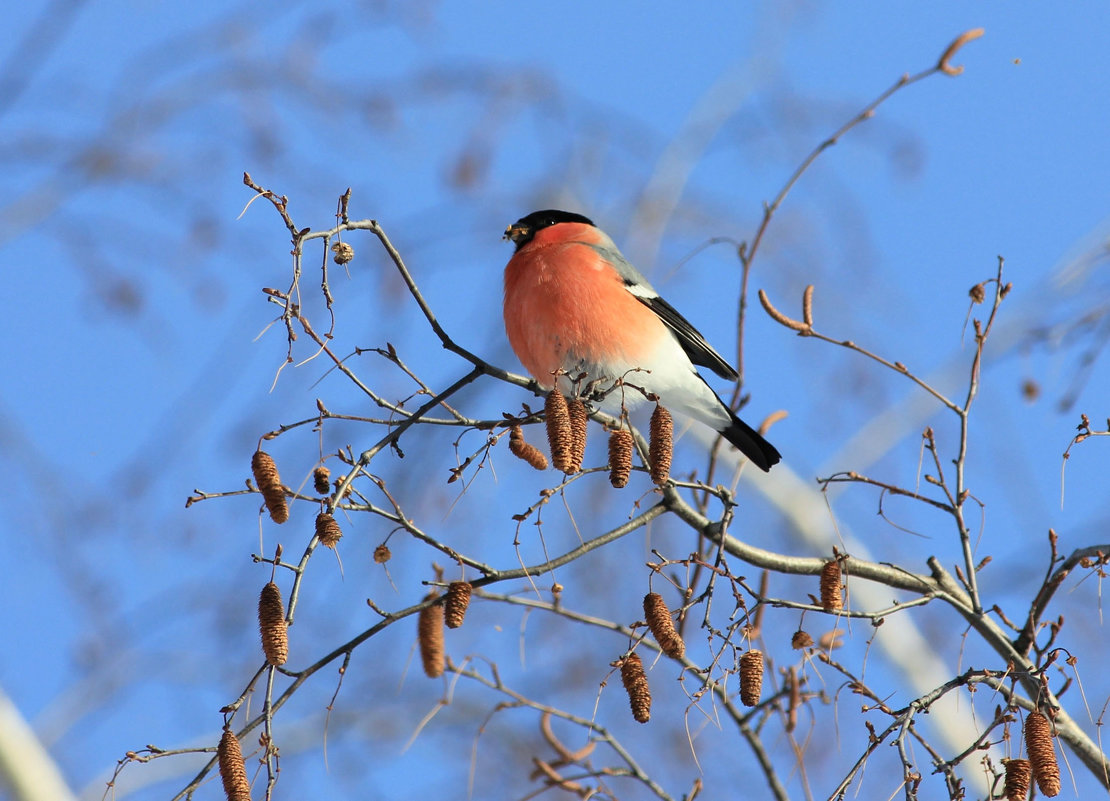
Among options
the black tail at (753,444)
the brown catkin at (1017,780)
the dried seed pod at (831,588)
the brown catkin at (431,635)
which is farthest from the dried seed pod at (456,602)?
the black tail at (753,444)

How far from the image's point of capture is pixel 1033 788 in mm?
1489

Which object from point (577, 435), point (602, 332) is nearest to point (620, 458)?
point (577, 435)

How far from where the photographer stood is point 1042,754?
141 cm

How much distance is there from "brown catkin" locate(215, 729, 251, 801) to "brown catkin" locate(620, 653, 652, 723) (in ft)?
1.68

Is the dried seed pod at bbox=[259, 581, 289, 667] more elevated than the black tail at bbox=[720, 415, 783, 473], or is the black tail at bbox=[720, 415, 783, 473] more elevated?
the black tail at bbox=[720, 415, 783, 473]

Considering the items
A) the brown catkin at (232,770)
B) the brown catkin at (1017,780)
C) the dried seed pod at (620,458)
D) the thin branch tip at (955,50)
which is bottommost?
the brown catkin at (232,770)

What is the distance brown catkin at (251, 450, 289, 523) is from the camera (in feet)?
4.99

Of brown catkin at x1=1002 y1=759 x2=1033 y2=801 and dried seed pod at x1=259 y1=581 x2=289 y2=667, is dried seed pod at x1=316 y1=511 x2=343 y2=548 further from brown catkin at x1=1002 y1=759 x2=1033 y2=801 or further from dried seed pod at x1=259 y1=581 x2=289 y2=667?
brown catkin at x1=1002 y1=759 x2=1033 y2=801

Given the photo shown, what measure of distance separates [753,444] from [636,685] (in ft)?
5.23

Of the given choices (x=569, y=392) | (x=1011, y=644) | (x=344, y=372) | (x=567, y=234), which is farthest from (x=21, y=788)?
(x=1011, y=644)

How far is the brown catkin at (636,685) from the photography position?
1.53 meters

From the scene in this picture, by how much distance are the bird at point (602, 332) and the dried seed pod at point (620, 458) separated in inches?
28.8

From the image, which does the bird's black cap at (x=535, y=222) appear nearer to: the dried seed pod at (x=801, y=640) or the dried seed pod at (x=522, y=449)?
the dried seed pod at (x=522, y=449)

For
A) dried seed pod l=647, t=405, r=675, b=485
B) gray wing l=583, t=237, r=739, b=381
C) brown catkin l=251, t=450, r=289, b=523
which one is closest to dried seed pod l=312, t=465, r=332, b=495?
brown catkin l=251, t=450, r=289, b=523
